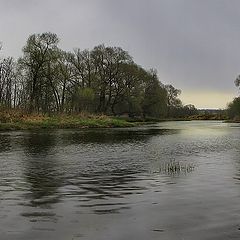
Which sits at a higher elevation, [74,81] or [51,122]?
[74,81]

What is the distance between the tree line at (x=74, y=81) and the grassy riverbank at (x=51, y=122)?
6.05 m

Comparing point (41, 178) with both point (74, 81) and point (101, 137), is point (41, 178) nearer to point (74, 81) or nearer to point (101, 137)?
point (101, 137)

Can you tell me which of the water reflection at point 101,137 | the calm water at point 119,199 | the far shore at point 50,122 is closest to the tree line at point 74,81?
the far shore at point 50,122

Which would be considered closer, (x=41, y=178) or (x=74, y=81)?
(x=41, y=178)

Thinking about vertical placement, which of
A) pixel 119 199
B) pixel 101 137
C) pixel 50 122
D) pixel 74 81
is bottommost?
pixel 119 199

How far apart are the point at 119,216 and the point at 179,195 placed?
3203mm

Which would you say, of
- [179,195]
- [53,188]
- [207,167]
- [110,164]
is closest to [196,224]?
[179,195]

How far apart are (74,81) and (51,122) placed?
30.8 metres

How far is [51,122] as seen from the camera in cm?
6419

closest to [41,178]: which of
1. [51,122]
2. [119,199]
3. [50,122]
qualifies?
[119,199]

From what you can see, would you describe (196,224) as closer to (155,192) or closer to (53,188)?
(155,192)

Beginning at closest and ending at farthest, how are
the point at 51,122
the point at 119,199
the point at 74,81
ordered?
the point at 119,199
the point at 51,122
the point at 74,81

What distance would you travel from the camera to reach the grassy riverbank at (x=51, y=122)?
191 feet

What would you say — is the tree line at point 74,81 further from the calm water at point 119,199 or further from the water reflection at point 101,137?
the calm water at point 119,199
